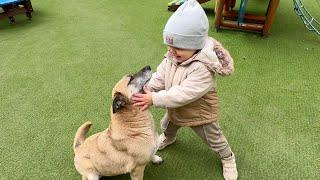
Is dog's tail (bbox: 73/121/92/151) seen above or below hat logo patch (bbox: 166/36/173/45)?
below

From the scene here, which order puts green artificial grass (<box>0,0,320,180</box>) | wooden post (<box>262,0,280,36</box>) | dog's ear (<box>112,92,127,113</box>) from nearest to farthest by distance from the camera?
dog's ear (<box>112,92,127,113</box>), green artificial grass (<box>0,0,320,180</box>), wooden post (<box>262,0,280,36</box>)

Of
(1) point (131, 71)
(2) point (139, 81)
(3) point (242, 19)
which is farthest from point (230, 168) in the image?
(3) point (242, 19)

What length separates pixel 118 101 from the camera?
1.67 m

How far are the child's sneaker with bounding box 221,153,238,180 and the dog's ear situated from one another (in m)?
0.81

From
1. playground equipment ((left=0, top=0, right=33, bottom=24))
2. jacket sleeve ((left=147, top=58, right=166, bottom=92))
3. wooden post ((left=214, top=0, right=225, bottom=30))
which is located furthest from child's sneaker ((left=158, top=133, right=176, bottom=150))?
playground equipment ((left=0, top=0, right=33, bottom=24))

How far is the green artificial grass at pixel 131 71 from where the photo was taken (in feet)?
7.22

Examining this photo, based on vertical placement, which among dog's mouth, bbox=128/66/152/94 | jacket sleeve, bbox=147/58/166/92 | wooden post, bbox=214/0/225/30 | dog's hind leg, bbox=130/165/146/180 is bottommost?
dog's hind leg, bbox=130/165/146/180

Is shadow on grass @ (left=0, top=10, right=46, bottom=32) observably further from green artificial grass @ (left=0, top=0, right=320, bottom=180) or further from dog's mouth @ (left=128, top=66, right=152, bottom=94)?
dog's mouth @ (left=128, top=66, right=152, bottom=94)

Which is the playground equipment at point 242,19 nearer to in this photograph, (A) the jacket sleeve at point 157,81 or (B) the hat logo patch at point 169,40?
(A) the jacket sleeve at point 157,81

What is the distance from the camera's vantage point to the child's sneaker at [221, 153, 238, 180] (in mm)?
2027

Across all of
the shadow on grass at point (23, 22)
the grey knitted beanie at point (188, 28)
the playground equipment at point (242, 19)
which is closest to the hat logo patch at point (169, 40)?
the grey knitted beanie at point (188, 28)

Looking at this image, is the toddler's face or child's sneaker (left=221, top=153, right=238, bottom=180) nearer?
the toddler's face

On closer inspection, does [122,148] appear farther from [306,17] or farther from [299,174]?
[306,17]

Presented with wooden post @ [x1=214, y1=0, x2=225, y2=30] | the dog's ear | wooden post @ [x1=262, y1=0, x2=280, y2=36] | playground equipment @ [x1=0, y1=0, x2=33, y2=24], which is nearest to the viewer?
the dog's ear
